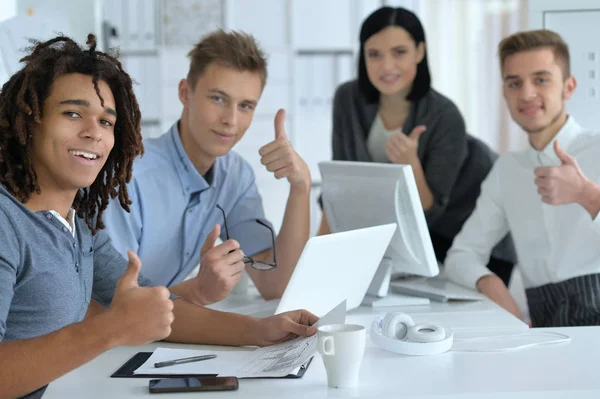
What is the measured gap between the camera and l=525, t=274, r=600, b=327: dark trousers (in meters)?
2.03

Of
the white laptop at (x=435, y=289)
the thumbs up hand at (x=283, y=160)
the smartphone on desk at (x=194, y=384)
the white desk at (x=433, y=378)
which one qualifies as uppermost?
the thumbs up hand at (x=283, y=160)

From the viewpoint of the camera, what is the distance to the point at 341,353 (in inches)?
46.0

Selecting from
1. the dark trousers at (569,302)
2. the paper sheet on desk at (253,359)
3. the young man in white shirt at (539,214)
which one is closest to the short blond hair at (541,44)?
the young man in white shirt at (539,214)

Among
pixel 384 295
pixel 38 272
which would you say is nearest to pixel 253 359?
pixel 38 272

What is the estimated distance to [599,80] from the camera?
2.46 m

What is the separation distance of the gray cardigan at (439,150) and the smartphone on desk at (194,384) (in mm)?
1517

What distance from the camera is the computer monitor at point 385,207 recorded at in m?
1.74

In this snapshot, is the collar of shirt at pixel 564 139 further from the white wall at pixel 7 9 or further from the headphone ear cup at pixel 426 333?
the white wall at pixel 7 9

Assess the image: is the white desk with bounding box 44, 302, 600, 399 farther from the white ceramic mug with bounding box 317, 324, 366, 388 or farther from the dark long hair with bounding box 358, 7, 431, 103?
the dark long hair with bounding box 358, 7, 431, 103

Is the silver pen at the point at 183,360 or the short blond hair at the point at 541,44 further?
the short blond hair at the point at 541,44

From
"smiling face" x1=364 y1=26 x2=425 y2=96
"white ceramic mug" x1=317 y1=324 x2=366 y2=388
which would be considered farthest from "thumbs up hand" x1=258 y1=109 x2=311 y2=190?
"white ceramic mug" x1=317 y1=324 x2=366 y2=388

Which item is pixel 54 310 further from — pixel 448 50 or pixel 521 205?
pixel 448 50

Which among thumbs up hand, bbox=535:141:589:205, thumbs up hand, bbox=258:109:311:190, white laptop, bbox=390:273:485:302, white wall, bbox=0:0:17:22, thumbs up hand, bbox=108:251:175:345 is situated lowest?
white laptop, bbox=390:273:485:302

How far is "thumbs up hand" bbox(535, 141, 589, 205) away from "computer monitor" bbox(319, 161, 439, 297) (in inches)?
14.1
